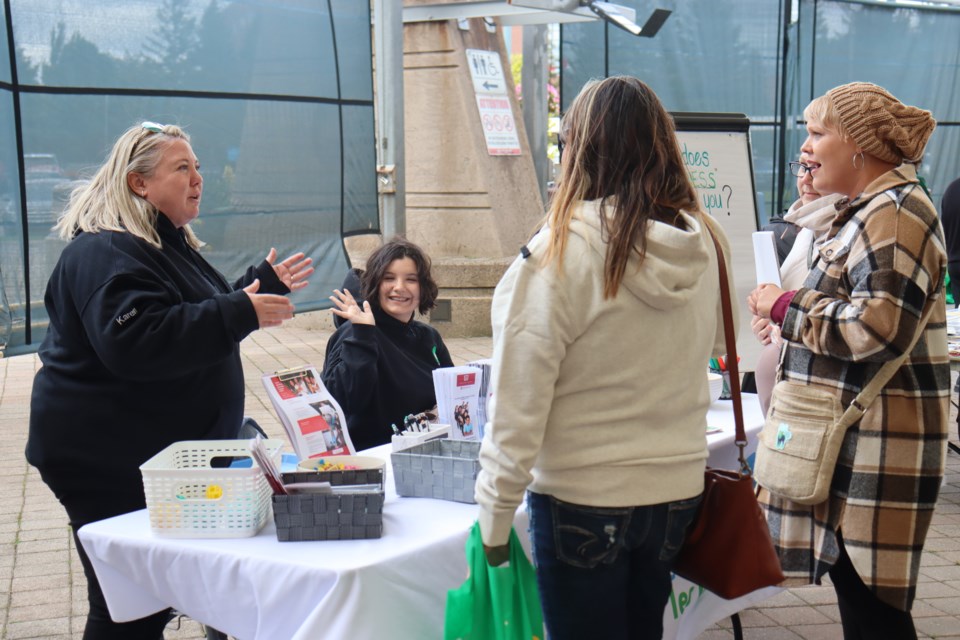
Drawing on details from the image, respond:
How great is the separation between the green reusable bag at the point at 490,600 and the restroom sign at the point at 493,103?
781 cm

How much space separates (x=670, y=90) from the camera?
29.9 feet

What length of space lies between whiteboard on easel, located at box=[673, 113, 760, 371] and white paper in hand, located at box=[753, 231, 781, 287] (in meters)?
1.95

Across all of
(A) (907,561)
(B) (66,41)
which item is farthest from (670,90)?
(A) (907,561)

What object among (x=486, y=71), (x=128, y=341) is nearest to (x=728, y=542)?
(x=128, y=341)

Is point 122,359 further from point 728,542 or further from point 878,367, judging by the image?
point 878,367

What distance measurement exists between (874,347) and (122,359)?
177 cm

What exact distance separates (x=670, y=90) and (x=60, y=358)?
7.44 m

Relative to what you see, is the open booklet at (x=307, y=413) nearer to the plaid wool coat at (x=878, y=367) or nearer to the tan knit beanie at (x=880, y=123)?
the plaid wool coat at (x=878, y=367)

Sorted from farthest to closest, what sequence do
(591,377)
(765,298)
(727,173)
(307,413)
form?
(727,173) → (307,413) → (765,298) → (591,377)

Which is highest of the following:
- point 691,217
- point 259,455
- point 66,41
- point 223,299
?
point 66,41

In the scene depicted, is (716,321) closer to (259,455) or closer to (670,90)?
(259,455)

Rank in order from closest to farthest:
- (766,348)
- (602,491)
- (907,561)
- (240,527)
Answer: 1. (602,491)
2. (240,527)
3. (907,561)
4. (766,348)

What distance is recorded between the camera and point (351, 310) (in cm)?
344

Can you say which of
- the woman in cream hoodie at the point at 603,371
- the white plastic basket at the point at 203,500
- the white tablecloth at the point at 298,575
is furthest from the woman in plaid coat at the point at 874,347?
the white plastic basket at the point at 203,500
